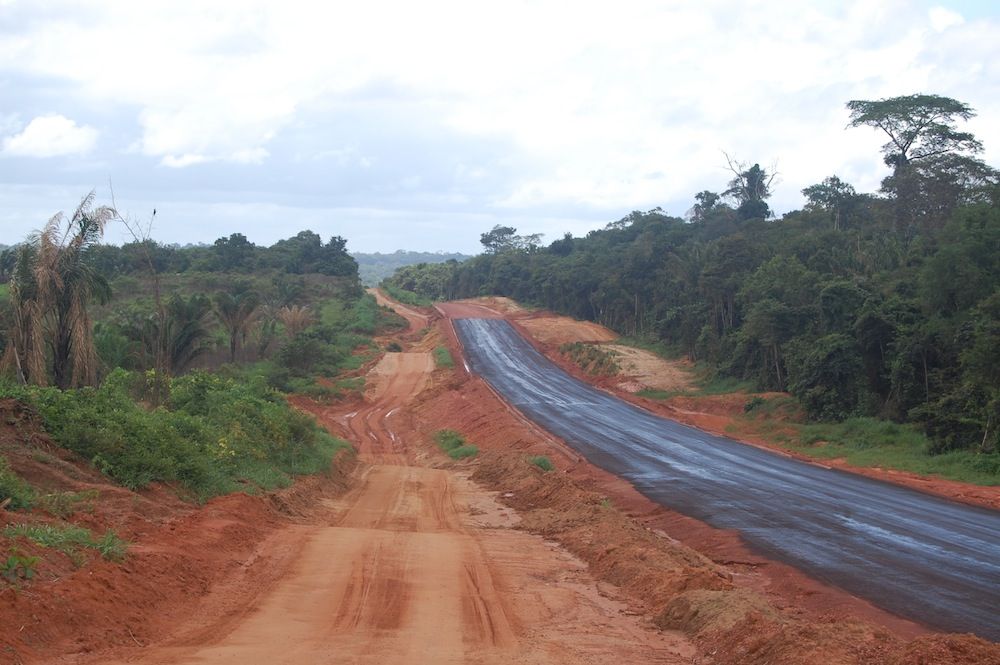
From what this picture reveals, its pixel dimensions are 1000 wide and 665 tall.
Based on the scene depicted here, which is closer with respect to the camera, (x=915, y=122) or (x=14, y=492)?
(x=14, y=492)

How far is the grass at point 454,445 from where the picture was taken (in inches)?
1188

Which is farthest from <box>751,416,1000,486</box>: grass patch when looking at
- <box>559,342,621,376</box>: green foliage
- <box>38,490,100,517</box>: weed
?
<box>38,490,100,517</box>: weed

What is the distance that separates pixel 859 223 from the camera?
59562mm

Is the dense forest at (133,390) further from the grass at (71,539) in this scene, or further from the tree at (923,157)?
the tree at (923,157)

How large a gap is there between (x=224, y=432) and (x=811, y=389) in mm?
23859

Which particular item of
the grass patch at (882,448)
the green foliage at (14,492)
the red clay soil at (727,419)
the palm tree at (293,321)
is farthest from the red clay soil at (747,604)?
the palm tree at (293,321)

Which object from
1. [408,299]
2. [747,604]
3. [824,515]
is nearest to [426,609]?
[747,604]

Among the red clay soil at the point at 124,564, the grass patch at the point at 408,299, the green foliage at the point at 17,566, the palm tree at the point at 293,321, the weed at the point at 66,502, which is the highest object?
the grass patch at the point at 408,299

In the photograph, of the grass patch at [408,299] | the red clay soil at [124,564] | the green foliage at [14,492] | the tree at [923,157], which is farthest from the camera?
the grass patch at [408,299]

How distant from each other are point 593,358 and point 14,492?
45.1 metres

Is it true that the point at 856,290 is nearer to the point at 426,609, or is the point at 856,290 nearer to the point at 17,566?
the point at 426,609

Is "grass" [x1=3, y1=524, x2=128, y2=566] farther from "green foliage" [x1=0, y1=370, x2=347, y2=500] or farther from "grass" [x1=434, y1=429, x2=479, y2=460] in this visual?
"grass" [x1=434, y1=429, x2=479, y2=460]

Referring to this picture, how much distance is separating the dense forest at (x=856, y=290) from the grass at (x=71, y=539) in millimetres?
23758

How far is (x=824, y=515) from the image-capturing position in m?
17.5
